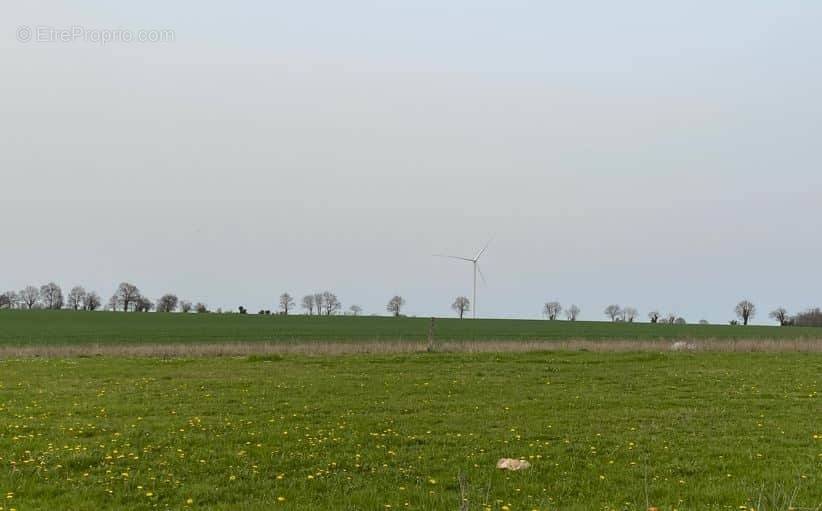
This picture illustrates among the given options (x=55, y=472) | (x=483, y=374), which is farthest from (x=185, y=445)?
(x=483, y=374)

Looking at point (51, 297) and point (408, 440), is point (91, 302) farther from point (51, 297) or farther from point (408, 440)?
point (408, 440)

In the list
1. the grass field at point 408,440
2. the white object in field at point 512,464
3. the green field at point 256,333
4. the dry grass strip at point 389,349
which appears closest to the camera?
the grass field at point 408,440

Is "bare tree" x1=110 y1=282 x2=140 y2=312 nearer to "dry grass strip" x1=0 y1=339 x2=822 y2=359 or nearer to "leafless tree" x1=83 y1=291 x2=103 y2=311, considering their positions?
"leafless tree" x1=83 y1=291 x2=103 y2=311

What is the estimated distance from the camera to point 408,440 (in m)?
11.6

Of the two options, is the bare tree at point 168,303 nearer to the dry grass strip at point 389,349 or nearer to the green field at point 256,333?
the green field at point 256,333

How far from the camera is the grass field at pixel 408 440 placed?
823 centimetres

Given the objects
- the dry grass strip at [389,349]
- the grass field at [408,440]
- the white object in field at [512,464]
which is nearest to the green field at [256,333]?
the dry grass strip at [389,349]

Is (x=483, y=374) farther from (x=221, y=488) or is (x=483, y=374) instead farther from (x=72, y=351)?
(x=72, y=351)

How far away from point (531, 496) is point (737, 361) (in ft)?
74.1

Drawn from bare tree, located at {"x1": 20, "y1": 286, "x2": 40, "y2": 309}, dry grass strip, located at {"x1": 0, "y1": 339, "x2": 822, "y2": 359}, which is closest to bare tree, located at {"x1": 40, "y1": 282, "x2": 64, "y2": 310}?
bare tree, located at {"x1": 20, "y1": 286, "x2": 40, "y2": 309}

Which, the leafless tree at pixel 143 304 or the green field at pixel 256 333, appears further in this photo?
the leafless tree at pixel 143 304

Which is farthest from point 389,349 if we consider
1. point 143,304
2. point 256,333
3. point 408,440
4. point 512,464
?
point 143,304

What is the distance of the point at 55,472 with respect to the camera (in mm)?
9297

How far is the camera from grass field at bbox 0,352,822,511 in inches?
324
